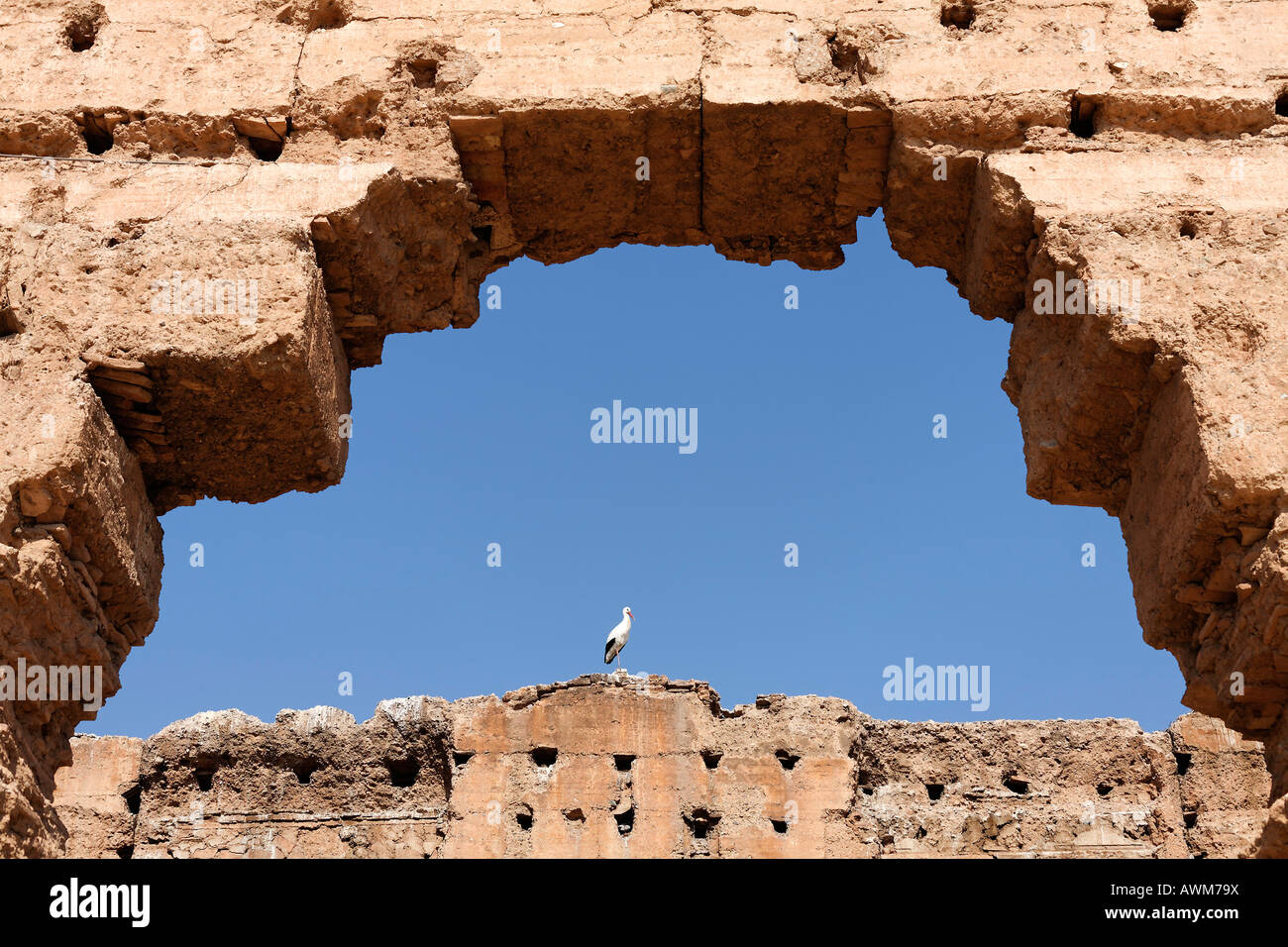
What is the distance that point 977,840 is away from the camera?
41.3ft

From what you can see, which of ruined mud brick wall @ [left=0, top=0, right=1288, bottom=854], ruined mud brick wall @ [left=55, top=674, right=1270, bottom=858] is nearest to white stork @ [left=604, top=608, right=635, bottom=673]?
ruined mud brick wall @ [left=55, top=674, right=1270, bottom=858]

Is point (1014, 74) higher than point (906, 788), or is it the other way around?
point (1014, 74)

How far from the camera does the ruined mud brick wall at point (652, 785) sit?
12422mm

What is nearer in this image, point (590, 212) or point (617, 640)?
point (590, 212)

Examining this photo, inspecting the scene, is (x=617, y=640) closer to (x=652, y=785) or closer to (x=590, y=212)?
(x=652, y=785)

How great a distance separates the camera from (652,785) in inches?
515

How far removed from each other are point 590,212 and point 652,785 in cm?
880

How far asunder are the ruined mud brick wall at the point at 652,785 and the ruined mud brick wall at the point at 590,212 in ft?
27.7

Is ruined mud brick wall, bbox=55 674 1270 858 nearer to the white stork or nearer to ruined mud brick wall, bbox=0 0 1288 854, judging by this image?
the white stork

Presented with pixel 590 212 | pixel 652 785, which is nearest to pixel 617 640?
pixel 652 785

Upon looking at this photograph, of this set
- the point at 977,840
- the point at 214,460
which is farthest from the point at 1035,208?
the point at 977,840
